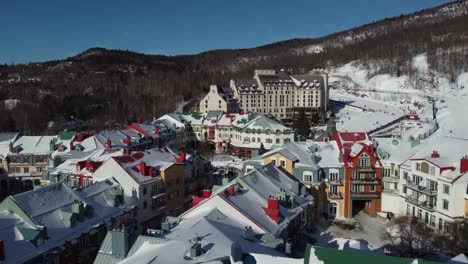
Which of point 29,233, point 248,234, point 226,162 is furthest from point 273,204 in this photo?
point 226,162

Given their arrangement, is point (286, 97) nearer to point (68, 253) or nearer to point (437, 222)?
point (437, 222)

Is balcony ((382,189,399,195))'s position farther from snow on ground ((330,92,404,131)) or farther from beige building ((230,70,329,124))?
beige building ((230,70,329,124))

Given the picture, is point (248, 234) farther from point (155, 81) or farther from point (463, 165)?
point (155, 81)

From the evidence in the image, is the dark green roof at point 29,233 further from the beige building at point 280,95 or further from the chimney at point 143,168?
the beige building at point 280,95

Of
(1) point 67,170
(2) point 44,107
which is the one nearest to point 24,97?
(2) point 44,107

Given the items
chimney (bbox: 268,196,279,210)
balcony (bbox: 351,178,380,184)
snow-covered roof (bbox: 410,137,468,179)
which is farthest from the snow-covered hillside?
chimney (bbox: 268,196,279,210)

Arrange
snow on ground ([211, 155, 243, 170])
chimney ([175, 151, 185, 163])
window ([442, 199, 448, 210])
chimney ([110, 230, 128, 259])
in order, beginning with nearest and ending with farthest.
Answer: chimney ([110, 230, 128, 259]) → window ([442, 199, 448, 210]) → chimney ([175, 151, 185, 163]) → snow on ground ([211, 155, 243, 170])
